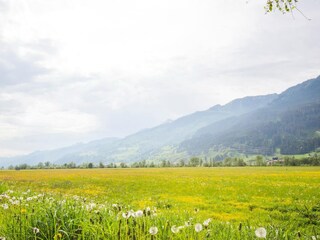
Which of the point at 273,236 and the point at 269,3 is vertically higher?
the point at 269,3

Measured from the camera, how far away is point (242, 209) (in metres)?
18.5

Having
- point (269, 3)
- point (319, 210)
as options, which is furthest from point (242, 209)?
point (269, 3)

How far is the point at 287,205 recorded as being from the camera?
19.3 metres

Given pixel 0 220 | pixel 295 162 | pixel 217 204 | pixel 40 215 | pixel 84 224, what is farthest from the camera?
pixel 295 162

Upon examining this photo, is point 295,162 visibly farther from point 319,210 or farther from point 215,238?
point 215,238

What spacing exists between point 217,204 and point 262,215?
4313mm

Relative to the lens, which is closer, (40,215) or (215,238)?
(215,238)

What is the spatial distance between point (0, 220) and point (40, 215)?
1.14m

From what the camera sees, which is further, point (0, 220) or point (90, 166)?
point (90, 166)

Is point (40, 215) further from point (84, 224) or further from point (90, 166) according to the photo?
point (90, 166)

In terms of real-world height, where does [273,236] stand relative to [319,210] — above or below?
above

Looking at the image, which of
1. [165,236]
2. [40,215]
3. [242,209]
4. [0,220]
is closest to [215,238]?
[165,236]

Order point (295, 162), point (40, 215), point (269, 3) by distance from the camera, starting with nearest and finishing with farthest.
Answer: point (40, 215) < point (269, 3) < point (295, 162)

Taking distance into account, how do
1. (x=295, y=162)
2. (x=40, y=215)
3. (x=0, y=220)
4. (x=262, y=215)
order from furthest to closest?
(x=295, y=162)
(x=262, y=215)
(x=0, y=220)
(x=40, y=215)
